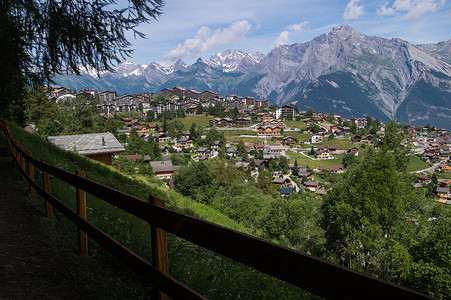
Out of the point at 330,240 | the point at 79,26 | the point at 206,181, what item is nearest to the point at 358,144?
the point at 206,181

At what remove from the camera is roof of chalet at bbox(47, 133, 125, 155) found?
76.6 ft

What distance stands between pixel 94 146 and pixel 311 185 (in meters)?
70.3

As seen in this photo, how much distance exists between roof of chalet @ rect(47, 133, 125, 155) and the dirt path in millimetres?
17618

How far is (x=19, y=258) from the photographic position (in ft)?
14.2

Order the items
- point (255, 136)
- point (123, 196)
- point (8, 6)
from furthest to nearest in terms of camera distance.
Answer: point (255, 136) → point (8, 6) → point (123, 196)

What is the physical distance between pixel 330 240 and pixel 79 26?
86.9 feet

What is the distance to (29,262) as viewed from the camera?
425 centimetres

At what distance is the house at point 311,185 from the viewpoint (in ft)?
274

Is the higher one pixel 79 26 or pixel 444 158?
pixel 79 26

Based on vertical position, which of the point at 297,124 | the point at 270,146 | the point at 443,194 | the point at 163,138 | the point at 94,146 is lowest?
the point at 443,194

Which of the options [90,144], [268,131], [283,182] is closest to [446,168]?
[268,131]

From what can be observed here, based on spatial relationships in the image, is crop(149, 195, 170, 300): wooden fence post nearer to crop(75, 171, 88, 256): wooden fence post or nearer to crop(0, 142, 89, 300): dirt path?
crop(0, 142, 89, 300): dirt path

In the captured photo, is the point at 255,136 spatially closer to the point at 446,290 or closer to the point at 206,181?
the point at 206,181

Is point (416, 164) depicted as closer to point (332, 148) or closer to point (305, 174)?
point (332, 148)
